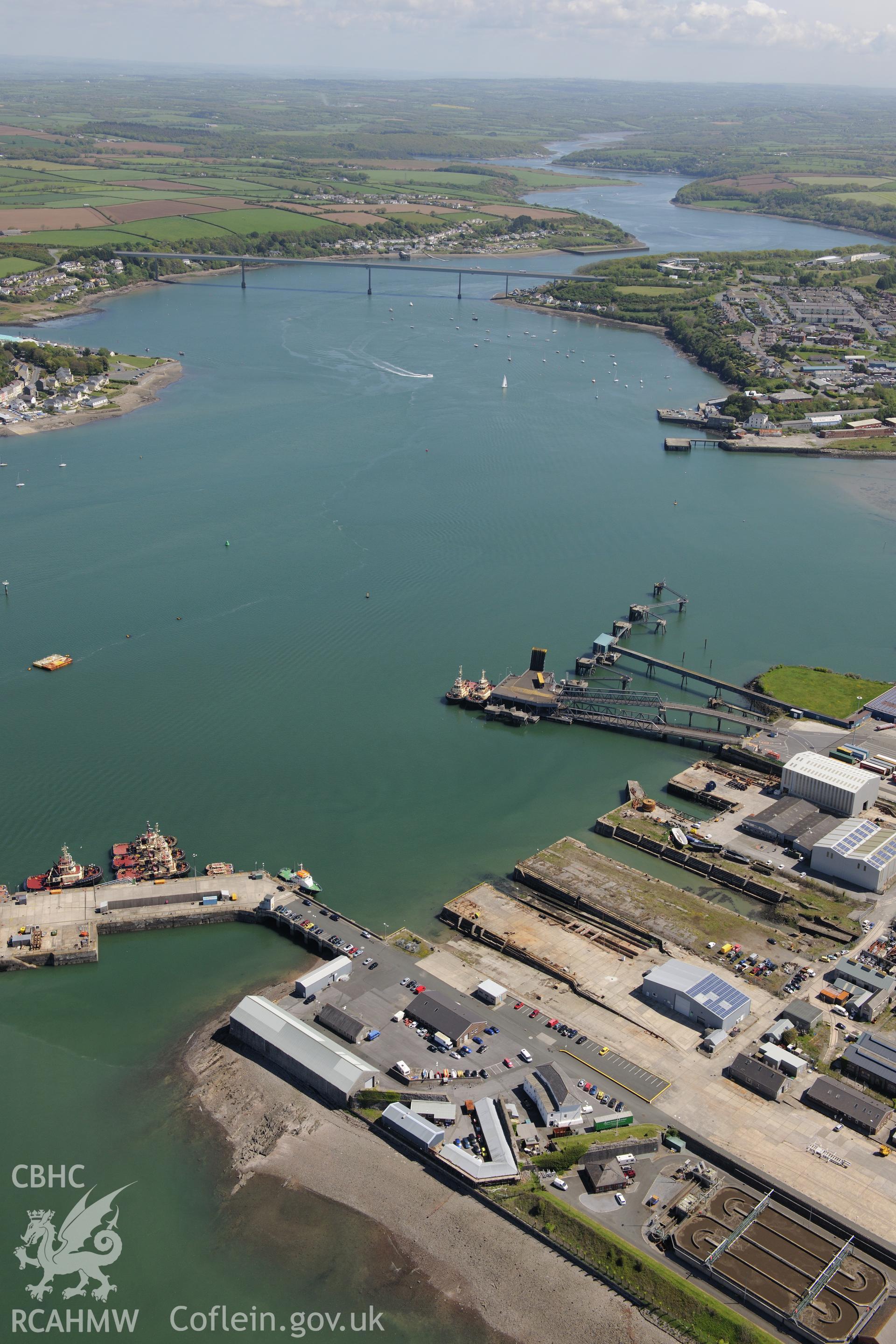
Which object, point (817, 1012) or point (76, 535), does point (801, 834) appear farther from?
point (76, 535)

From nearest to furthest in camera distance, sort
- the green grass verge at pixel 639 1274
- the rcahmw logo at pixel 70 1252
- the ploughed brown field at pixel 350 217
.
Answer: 1. the green grass verge at pixel 639 1274
2. the rcahmw logo at pixel 70 1252
3. the ploughed brown field at pixel 350 217

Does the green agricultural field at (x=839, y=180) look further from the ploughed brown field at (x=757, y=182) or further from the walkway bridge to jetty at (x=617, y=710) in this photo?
the walkway bridge to jetty at (x=617, y=710)

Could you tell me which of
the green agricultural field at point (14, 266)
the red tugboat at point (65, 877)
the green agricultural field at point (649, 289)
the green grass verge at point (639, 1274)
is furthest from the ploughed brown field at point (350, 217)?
the green grass verge at point (639, 1274)

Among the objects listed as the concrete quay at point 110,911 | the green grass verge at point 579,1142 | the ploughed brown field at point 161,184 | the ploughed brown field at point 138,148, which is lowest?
the concrete quay at point 110,911

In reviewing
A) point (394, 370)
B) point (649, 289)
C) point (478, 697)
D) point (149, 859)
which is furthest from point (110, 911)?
point (649, 289)

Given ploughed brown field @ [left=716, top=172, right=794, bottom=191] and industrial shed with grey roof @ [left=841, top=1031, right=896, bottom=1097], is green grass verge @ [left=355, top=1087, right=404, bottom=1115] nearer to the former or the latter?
industrial shed with grey roof @ [left=841, top=1031, right=896, bottom=1097]

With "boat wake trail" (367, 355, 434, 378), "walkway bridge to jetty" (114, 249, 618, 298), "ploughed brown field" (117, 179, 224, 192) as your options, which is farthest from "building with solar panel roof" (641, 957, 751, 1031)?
"ploughed brown field" (117, 179, 224, 192)

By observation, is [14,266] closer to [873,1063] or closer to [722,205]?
[873,1063]
